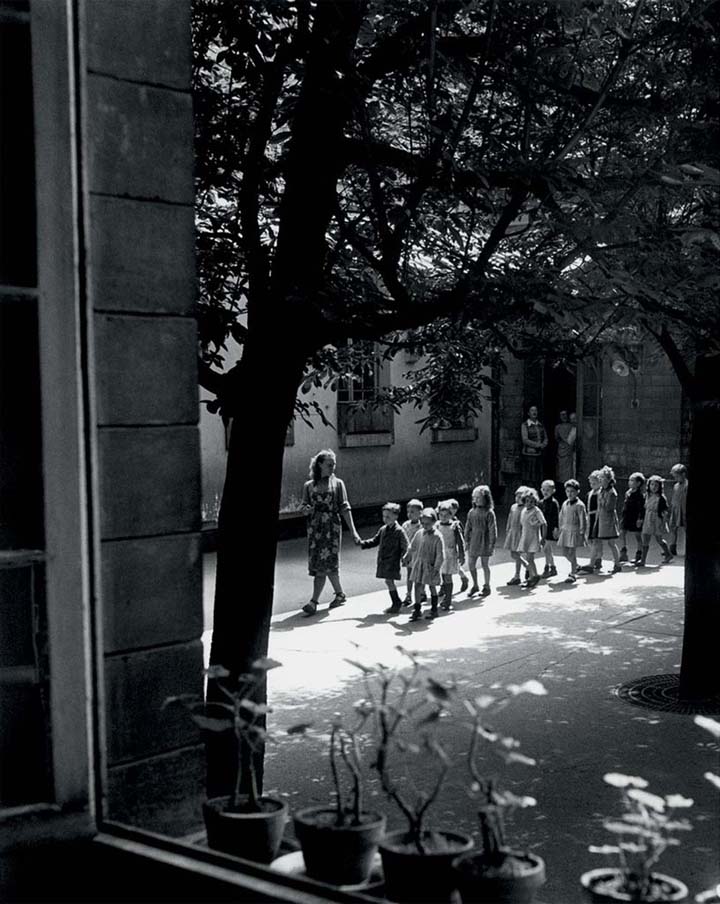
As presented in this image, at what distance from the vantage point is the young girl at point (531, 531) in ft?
51.6

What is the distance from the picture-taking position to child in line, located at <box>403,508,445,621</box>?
13.5m

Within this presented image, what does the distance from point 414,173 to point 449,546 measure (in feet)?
24.2

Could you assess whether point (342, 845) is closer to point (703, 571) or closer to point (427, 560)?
point (703, 571)

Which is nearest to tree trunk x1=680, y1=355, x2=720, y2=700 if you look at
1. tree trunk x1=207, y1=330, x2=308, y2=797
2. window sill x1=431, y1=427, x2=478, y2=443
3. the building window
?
tree trunk x1=207, y1=330, x2=308, y2=797

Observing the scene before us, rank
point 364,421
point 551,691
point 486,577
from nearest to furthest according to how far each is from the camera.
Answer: point 551,691 < point 486,577 < point 364,421

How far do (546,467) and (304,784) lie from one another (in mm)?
22132

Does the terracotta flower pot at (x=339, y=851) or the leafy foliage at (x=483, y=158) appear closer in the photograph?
the terracotta flower pot at (x=339, y=851)

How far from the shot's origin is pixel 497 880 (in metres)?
2.55

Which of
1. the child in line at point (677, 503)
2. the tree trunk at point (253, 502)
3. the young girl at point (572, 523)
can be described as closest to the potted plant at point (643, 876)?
the tree trunk at point (253, 502)

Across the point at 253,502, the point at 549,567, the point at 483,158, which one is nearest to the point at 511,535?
the point at 549,567

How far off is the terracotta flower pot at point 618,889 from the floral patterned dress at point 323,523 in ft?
38.0

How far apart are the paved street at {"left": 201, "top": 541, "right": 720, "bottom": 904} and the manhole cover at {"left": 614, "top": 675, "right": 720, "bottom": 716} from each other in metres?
0.16

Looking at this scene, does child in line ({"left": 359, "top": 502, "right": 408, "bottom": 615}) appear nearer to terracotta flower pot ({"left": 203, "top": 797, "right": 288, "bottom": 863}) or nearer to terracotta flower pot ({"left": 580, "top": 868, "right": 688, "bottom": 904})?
terracotta flower pot ({"left": 203, "top": 797, "right": 288, "bottom": 863})

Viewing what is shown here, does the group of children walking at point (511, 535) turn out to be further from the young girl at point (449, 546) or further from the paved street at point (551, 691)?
the paved street at point (551, 691)
